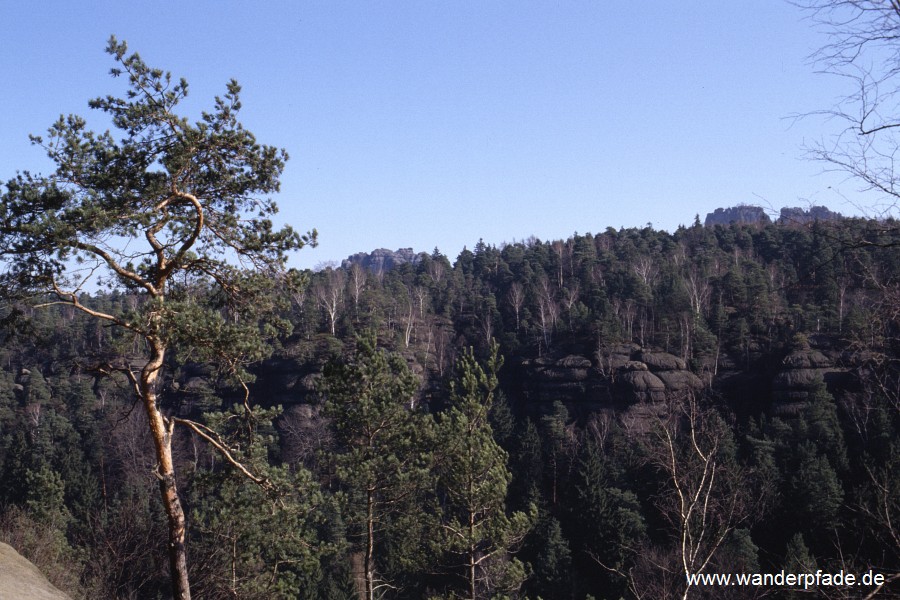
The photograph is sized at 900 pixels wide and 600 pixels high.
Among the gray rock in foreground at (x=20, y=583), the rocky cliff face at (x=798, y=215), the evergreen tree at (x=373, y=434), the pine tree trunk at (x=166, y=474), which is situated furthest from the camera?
the evergreen tree at (x=373, y=434)

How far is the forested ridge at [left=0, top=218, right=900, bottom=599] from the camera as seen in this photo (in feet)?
28.6

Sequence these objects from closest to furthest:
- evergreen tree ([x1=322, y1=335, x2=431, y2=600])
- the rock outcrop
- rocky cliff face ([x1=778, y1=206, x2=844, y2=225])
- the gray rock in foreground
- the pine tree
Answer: rocky cliff face ([x1=778, y1=206, x2=844, y2=225]) → the gray rock in foreground → evergreen tree ([x1=322, y1=335, x2=431, y2=600]) → the pine tree → the rock outcrop

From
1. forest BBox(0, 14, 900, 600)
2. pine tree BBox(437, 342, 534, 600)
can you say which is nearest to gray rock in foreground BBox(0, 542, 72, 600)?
forest BBox(0, 14, 900, 600)

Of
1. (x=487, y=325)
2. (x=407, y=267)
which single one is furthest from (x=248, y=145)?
(x=407, y=267)

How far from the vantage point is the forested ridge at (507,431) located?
28.6ft

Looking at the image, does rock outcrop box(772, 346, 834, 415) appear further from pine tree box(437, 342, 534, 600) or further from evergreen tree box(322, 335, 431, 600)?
evergreen tree box(322, 335, 431, 600)

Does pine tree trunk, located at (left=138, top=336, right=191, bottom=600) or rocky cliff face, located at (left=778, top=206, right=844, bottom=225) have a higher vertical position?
rocky cliff face, located at (left=778, top=206, right=844, bottom=225)

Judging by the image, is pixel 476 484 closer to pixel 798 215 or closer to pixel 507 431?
pixel 798 215

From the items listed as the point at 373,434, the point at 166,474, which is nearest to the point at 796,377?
the point at 373,434

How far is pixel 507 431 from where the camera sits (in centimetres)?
3803

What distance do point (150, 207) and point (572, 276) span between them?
58.8 meters

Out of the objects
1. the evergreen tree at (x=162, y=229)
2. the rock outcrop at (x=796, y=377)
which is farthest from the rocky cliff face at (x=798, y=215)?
the rock outcrop at (x=796, y=377)

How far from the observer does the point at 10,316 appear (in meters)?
7.27

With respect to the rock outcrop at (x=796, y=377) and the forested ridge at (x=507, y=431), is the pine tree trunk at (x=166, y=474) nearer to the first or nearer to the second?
the forested ridge at (x=507, y=431)
